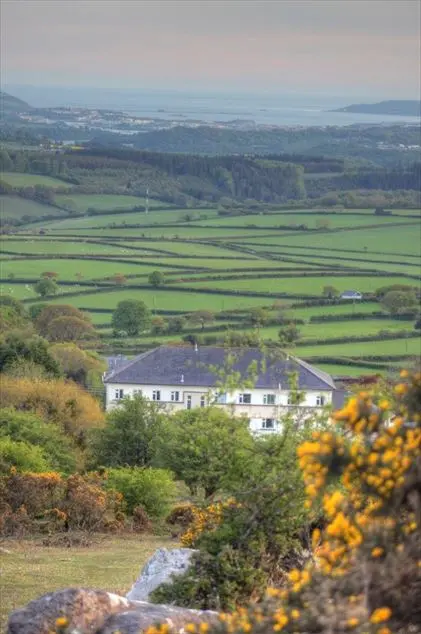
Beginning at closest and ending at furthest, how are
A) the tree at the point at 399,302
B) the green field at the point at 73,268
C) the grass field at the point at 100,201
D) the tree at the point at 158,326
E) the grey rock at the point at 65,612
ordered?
the grey rock at the point at 65,612 < the tree at the point at 158,326 < the tree at the point at 399,302 < the green field at the point at 73,268 < the grass field at the point at 100,201

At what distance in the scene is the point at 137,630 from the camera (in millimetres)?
10734

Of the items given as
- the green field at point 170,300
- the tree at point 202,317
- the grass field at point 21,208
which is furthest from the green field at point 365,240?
the grass field at point 21,208

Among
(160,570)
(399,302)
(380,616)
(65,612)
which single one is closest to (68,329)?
(399,302)

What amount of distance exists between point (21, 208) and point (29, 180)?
11.3 m

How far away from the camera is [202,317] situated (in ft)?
275

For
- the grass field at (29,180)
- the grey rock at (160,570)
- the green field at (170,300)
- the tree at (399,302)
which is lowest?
the green field at (170,300)

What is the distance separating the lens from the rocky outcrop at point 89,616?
35.4ft

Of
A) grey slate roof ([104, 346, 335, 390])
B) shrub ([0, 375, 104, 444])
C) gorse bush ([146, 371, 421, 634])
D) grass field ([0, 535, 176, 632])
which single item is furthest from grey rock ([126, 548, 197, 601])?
grey slate roof ([104, 346, 335, 390])

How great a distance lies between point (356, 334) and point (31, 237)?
5406 cm

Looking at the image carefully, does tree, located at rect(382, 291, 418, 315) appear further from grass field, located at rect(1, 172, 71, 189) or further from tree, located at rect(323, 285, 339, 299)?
grass field, located at rect(1, 172, 71, 189)

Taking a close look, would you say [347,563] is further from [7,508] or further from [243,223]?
[243,223]

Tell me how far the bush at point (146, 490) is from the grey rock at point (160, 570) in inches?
530

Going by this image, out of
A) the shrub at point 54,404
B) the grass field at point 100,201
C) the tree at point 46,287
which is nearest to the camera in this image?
the shrub at point 54,404

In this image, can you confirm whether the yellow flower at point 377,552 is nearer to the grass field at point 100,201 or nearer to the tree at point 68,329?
the tree at point 68,329
